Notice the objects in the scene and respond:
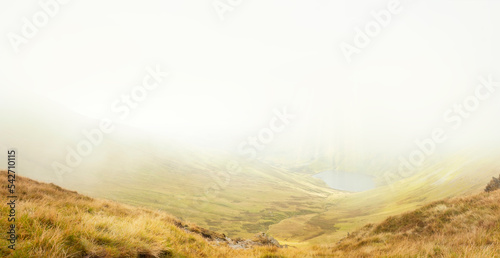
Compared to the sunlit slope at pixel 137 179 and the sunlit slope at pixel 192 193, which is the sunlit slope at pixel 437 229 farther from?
the sunlit slope at pixel 192 193

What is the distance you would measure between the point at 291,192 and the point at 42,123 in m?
203

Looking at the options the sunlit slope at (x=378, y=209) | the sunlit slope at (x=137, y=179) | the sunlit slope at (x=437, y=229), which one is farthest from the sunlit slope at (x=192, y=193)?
the sunlit slope at (x=437, y=229)

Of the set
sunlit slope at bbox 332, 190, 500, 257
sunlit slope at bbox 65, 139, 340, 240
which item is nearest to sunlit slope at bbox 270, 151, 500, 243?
sunlit slope at bbox 65, 139, 340, 240

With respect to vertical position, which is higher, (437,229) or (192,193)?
(437,229)

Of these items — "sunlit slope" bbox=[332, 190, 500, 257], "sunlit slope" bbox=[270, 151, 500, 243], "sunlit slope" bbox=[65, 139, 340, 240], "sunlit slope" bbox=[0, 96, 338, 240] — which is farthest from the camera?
"sunlit slope" bbox=[0, 96, 338, 240]

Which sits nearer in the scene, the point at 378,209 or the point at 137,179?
the point at 378,209

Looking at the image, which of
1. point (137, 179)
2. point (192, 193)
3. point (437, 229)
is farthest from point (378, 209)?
point (137, 179)

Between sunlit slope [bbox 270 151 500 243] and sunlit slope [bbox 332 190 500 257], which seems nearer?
sunlit slope [bbox 332 190 500 257]

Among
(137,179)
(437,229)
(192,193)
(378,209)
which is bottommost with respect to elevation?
(378,209)

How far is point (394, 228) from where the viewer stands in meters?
16.1

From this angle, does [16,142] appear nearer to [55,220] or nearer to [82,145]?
[82,145]

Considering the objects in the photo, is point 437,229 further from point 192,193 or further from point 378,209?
point 192,193

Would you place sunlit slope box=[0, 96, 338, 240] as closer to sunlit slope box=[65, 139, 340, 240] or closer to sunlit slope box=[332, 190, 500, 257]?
sunlit slope box=[65, 139, 340, 240]

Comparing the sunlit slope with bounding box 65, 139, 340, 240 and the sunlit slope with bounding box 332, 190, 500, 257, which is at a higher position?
the sunlit slope with bounding box 332, 190, 500, 257
